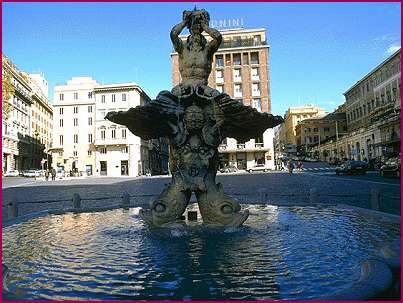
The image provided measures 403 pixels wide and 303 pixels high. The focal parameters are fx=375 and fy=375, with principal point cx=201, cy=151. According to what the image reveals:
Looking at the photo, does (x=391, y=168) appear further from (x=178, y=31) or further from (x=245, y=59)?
(x=245, y=59)

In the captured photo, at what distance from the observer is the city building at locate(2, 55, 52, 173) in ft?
200

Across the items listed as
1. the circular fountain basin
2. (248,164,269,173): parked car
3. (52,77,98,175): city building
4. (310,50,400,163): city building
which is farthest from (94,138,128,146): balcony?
the circular fountain basin

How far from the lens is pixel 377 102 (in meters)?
65.6

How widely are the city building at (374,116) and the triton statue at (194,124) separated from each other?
33582mm

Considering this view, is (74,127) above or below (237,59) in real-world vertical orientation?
below

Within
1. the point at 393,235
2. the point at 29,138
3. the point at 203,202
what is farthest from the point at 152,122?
the point at 29,138

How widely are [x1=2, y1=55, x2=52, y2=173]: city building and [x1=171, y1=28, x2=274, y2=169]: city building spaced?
28062 mm

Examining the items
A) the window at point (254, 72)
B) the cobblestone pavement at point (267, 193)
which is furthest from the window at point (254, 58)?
the cobblestone pavement at point (267, 193)

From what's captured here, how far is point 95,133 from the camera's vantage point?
6675 cm

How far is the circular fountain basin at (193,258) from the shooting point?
134 inches

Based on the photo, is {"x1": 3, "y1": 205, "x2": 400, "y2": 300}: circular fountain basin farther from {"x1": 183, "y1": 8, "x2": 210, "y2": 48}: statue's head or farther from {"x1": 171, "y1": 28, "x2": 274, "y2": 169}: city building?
{"x1": 171, "y1": 28, "x2": 274, "y2": 169}: city building

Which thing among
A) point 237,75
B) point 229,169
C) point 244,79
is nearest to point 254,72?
point 244,79

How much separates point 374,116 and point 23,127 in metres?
63.1

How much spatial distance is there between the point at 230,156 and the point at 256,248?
55512 mm
